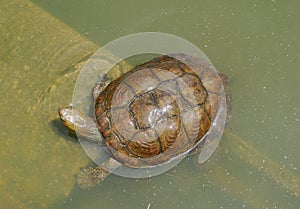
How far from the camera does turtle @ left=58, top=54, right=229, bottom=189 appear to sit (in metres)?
3.29

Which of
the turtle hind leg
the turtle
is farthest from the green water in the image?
the turtle hind leg

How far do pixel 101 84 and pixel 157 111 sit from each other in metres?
0.79

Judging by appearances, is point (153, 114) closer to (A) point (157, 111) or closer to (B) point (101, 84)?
(A) point (157, 111)

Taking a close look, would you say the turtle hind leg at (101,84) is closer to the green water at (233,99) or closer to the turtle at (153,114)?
the turtle at (153,114)

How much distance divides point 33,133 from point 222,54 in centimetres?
182

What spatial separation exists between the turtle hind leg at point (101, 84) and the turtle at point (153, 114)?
190 mm

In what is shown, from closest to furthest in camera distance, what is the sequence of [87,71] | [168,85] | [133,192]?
[168,85] → [133,192] → [87,71]

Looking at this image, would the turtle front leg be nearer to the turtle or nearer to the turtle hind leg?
the turtle

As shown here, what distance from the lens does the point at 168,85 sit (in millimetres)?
3330

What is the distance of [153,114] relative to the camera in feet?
10.7

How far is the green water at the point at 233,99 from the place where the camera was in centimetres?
369

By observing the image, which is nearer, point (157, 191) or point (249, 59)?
point (157, 191)

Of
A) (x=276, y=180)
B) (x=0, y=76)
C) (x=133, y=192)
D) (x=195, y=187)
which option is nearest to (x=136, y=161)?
(x=133, y=192)

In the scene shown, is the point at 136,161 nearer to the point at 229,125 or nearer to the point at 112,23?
the point at 229,125
